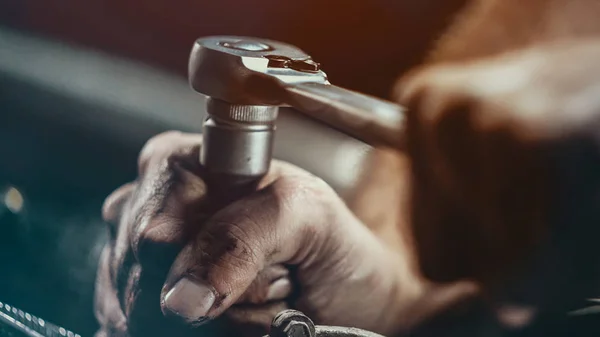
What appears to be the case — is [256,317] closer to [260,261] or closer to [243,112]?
[260,261]

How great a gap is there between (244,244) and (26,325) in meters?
0.26

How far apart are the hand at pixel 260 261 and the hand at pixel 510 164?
0.25 feet

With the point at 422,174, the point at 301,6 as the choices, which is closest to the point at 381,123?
the point at 422,174

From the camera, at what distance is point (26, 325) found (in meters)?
0.59

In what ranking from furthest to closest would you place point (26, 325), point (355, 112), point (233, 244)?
1. point (26, 325)
2. point (233, 244)
3. point (355, 112)

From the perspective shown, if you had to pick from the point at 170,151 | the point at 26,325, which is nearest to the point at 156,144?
the point at 170,151

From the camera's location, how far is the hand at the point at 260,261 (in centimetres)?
49

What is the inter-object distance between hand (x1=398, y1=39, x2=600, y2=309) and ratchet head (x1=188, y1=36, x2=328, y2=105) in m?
0.09

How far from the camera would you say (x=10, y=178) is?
59 cm

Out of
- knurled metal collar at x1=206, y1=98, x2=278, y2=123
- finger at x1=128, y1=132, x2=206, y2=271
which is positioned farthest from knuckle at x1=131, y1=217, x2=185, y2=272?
knurled metal collar at x1=206, y1=98, x2=278, y2=123

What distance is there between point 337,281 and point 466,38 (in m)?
0.23

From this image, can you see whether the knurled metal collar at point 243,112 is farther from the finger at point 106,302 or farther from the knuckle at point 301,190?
the finger at point 106,302

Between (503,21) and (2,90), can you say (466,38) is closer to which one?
(503,21)

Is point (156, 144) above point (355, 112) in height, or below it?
below
